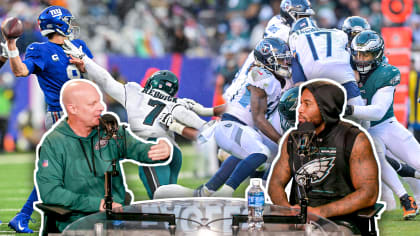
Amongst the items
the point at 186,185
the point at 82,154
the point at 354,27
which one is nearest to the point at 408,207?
the point at 354,27

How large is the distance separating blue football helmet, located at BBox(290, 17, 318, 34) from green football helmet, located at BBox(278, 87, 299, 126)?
75cm

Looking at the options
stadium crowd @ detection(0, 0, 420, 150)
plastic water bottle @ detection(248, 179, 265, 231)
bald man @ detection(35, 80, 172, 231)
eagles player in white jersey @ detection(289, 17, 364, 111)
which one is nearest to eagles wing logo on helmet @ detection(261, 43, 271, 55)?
eagles player in white jersey @ detection(289, 17, 364, 111)

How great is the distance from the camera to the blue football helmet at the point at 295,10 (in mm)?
6207

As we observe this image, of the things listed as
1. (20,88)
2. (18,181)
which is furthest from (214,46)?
(18,181)

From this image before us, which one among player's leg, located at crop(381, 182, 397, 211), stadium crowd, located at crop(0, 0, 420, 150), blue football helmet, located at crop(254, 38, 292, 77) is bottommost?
player's leg, located at crop(381, 182, 397, 211)

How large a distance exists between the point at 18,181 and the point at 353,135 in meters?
5.99

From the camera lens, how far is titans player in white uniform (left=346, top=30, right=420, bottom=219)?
230 inches

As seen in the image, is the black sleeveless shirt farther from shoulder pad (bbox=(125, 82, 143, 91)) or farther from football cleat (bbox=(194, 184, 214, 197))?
shoulder pad (bbox=(125, 82, 143, 91))

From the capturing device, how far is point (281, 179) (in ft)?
14.8

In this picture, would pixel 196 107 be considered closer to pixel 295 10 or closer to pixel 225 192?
pixel 225 192

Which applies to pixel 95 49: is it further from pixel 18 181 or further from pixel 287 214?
pixel 287 214

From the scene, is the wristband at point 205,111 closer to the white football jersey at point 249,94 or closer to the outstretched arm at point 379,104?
the white football jersey at point 249,94

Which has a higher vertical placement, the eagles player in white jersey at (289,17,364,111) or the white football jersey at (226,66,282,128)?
the eagles player in white jersey at (289,17,364,111)

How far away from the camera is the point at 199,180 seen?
19.9 feet
